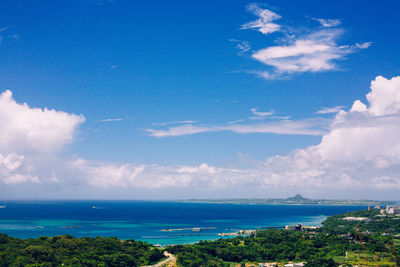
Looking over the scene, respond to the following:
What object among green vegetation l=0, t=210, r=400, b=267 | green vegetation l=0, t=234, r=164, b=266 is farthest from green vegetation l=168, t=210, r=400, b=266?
green vegetation l=0, t=234, r=164, b=266

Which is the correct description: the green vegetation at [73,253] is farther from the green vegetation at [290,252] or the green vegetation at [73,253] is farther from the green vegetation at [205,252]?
the green vegetation at [290,252]

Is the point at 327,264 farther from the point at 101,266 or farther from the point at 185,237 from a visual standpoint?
the point at 185,237

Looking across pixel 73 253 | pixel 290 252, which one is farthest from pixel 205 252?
pixel 73 253

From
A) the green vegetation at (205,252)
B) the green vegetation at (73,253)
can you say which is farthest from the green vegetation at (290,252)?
the green vegetation at (73,253)

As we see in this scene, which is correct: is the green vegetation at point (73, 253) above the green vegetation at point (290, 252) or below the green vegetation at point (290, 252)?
above

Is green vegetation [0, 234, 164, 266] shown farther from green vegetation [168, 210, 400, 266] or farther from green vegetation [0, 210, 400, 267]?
green vegetation [168, 210, 400, 266]

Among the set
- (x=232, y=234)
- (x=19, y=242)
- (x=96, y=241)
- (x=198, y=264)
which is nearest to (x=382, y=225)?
(x=232, y=234)

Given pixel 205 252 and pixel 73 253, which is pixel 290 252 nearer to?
pixel 205 252
